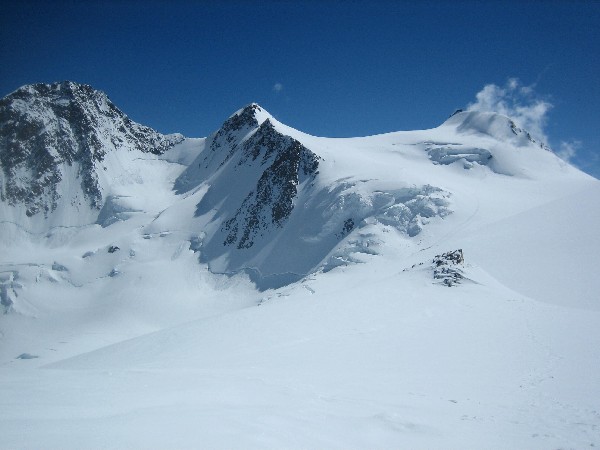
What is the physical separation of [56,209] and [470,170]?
9377 cm

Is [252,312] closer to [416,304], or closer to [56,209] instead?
[416,304]

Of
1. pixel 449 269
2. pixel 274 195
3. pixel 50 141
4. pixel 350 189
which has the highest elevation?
pixel 50 141

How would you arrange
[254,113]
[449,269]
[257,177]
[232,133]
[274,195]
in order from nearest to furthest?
[449,269] → [274,195] → [257,177] → [254,113] → [232,133]

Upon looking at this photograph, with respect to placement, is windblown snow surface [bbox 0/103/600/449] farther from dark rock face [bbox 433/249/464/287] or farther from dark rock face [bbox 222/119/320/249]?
dark rock face [bbox 222/119/320/249]

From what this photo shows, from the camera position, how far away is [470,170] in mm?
66938

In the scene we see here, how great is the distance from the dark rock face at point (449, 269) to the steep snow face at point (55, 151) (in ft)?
280

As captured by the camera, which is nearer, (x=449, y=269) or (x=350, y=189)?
(x=449, y=269)

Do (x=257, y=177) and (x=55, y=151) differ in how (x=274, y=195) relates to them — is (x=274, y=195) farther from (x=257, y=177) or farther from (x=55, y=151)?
(x=55, y=151)

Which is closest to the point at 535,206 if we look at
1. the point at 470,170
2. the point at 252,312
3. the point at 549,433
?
the point at 470,170

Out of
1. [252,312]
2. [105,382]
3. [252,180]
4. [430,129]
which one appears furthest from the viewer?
[430,129]

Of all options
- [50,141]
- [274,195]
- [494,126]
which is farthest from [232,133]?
[494,126]

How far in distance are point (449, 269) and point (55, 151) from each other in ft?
345

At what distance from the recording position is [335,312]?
20984 millimetres

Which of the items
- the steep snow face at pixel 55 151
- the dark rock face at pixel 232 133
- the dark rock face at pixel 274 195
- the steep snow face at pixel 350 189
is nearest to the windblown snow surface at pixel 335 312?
the steep snow face at pixel 350 189
